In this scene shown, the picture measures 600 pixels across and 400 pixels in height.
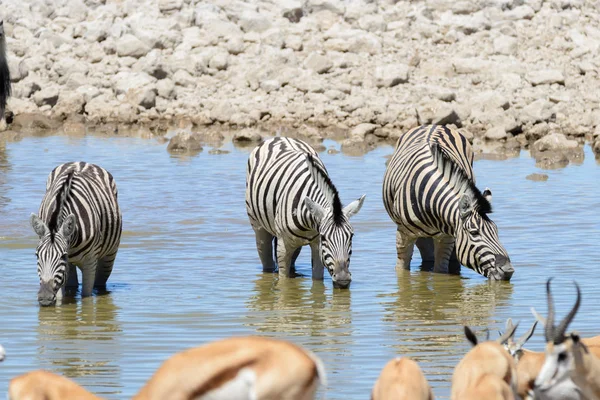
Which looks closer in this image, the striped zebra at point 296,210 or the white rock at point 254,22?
the striped zebra at point 296,210

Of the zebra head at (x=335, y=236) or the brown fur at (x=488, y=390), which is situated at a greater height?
the brown fur at (x=488, y=390)

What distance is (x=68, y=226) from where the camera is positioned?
11.2 metres

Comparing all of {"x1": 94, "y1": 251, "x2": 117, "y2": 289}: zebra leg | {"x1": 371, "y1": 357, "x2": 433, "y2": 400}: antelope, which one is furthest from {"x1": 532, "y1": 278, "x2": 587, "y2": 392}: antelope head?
{"x1": 94, "y1": 251, "x2": 117, "y2": 289}: zebra leg

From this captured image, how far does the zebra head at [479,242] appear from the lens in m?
12.3

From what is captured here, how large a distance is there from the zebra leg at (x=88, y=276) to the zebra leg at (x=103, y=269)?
0.39 meters

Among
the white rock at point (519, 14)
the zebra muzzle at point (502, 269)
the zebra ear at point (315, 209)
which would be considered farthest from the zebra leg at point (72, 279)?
the white rock at point (519, 14)

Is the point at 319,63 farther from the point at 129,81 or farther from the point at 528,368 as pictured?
the point at 528,368

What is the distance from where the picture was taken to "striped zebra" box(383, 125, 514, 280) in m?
12.4

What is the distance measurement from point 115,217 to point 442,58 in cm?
2155

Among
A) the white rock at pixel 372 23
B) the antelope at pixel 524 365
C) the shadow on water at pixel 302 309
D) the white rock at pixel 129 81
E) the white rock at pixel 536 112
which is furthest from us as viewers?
the white rock at pixel 372 23

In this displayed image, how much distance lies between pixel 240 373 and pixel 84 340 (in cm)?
636

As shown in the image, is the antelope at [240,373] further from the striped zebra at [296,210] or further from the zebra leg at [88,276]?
the striped zebra at [296,210]

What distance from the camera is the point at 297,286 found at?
41.8 feet

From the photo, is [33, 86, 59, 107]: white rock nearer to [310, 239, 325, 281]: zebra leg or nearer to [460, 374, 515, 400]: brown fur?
[310, 239, 325, 281]: zebra leg
